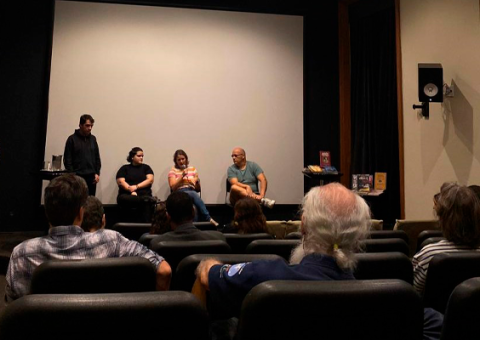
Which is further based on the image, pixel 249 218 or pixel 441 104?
pixel 441 104

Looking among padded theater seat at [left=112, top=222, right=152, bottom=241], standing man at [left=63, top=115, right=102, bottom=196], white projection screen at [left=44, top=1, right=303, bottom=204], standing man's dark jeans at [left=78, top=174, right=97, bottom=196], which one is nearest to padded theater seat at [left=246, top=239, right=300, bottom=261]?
padded theater seat at [left=112, top=222, right=152, bottom=241]

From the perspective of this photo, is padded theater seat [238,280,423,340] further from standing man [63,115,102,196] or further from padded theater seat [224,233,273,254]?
standing man [63,115,102,196]

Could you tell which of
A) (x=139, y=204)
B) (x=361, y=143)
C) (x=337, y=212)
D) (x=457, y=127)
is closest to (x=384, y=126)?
(x=361, y=143)

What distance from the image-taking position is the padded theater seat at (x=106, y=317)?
0.78 metres

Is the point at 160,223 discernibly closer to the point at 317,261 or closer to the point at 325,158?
the point at 317,261

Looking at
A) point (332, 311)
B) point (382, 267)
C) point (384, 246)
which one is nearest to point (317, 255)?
point (332, 311)

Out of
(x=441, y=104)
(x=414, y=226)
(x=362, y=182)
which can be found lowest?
(x=414, y=226)

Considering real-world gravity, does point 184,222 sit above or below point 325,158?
below

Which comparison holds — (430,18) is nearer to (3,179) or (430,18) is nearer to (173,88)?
(173,88)

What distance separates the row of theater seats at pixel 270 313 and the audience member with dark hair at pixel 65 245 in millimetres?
792

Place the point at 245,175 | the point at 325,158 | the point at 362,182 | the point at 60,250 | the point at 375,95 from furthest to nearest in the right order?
the point at 375,95 < the point at 325,158 < the point at 362,182 < the point at 245,175 < the point at 60,250

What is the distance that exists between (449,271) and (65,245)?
1321mm

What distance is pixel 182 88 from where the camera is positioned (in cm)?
638

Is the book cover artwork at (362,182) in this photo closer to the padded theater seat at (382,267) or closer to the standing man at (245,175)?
the standing man at (245,175)
